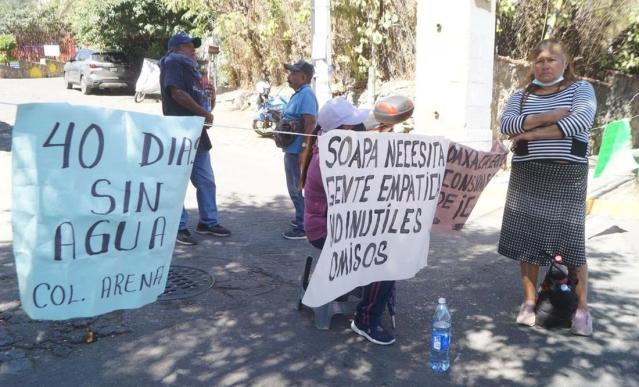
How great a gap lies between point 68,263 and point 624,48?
490 inches

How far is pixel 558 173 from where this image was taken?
3.87 metres

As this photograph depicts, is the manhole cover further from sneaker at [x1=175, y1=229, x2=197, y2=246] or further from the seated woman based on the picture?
the seated woman

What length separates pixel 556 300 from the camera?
12.9ft

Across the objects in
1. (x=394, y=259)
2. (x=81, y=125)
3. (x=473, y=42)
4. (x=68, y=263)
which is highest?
(x=473, y=42)

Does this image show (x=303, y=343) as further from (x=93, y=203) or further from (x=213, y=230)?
(x=213, y=230)

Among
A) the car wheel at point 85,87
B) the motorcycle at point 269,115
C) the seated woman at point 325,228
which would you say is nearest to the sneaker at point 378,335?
the seated woman at point 325,228

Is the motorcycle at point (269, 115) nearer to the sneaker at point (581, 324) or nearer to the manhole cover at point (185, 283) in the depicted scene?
the manhole cover at point (185, 283)

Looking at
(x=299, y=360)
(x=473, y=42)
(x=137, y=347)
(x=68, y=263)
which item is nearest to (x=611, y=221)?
(x=473, y=42)

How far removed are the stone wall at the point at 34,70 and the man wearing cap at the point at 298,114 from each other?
2918cm

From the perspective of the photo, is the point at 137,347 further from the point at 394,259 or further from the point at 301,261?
the point at 301,261

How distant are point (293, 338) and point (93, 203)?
64.7 inches

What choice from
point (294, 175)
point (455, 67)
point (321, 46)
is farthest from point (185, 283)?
point (455, 67)

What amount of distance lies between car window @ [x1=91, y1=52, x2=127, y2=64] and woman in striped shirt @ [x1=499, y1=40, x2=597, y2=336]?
68.2ft

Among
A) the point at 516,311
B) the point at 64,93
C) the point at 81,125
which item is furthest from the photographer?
the point at 64,93
